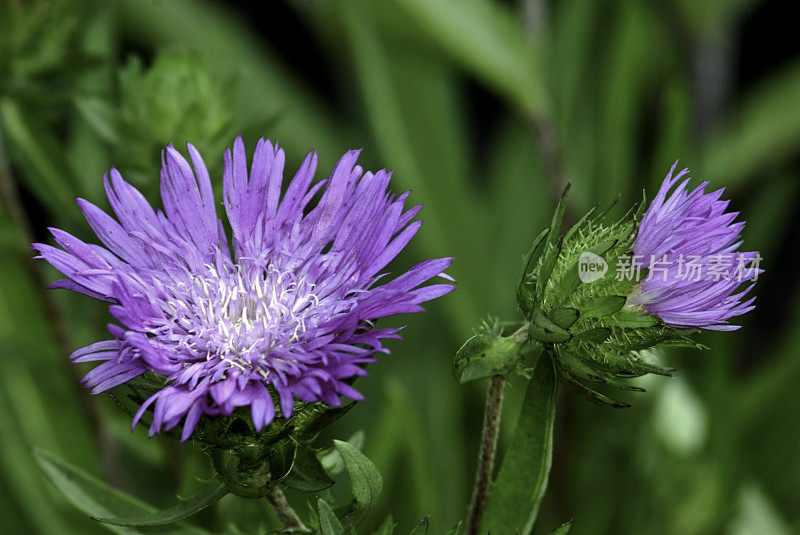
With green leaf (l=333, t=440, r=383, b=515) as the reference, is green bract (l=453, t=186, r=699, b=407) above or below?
above

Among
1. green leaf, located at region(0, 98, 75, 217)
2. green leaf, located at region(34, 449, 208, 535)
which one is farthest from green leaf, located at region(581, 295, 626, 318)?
green leaf, located at region(0, 98, 75, 217)

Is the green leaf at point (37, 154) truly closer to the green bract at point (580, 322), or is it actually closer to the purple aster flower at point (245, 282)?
the purple aster flower at point (245, 282)

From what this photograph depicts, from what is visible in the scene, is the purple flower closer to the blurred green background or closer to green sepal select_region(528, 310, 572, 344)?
green sepal select_region(528, 310, 572, 344)

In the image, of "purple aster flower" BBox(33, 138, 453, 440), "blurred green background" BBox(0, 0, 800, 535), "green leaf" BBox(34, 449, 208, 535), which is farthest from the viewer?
"blurred green background" BBox(0, 0, 800, 535)

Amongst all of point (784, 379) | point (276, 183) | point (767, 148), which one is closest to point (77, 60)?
point (276, 183)

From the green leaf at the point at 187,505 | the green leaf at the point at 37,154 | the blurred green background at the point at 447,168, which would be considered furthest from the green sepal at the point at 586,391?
the green leaf at the point at 37,154

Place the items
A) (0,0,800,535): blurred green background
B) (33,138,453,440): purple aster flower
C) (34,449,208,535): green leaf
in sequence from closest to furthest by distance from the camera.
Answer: (33,138,453,440): purple aster flower < (34,449,208,535): green leaf < (0,0,800,535): blurred green background

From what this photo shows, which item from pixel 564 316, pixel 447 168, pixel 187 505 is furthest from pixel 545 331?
pixel 447 168

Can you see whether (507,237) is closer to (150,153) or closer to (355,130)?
(355,130)
